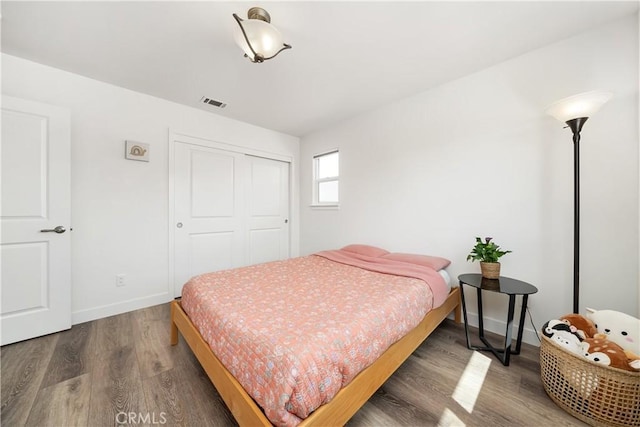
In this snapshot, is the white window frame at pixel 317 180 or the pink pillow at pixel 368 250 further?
the white window frame at pixel 317 180

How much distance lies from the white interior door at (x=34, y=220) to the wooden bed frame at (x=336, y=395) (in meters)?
1.36

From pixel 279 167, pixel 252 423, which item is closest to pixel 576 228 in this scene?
pixel 252 423

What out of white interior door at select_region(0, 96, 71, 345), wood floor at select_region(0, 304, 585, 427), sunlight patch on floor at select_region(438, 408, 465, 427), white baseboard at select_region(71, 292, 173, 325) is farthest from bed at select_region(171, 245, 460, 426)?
white interior door at select_region(0, 96, 71, 345)

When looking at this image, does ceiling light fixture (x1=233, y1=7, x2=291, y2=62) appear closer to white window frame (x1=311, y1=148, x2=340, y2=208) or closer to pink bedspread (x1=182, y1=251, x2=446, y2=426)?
pink bedspread (x1=182, y1=251, x2=446, y2=426)

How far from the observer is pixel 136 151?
2.50m

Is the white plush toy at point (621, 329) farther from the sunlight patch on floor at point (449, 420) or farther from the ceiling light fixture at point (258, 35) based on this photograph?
the ceiling light fixture at point (258, 35)

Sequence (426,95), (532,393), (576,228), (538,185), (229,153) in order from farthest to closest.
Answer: (229,153) → (426,95) → (538,185) → (576,228) → (532,393)

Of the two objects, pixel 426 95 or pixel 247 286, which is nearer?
pixel 247 286

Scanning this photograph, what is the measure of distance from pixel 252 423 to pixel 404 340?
95 centimetres

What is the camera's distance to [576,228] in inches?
60.7

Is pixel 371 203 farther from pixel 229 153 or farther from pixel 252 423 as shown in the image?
pixel 252 423

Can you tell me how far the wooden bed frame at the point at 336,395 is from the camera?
3.00 ft

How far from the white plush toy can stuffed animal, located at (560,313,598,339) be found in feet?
0.10

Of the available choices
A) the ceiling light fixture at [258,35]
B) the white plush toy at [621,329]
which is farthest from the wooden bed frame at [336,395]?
the ceiling light fixture at [258,35]
